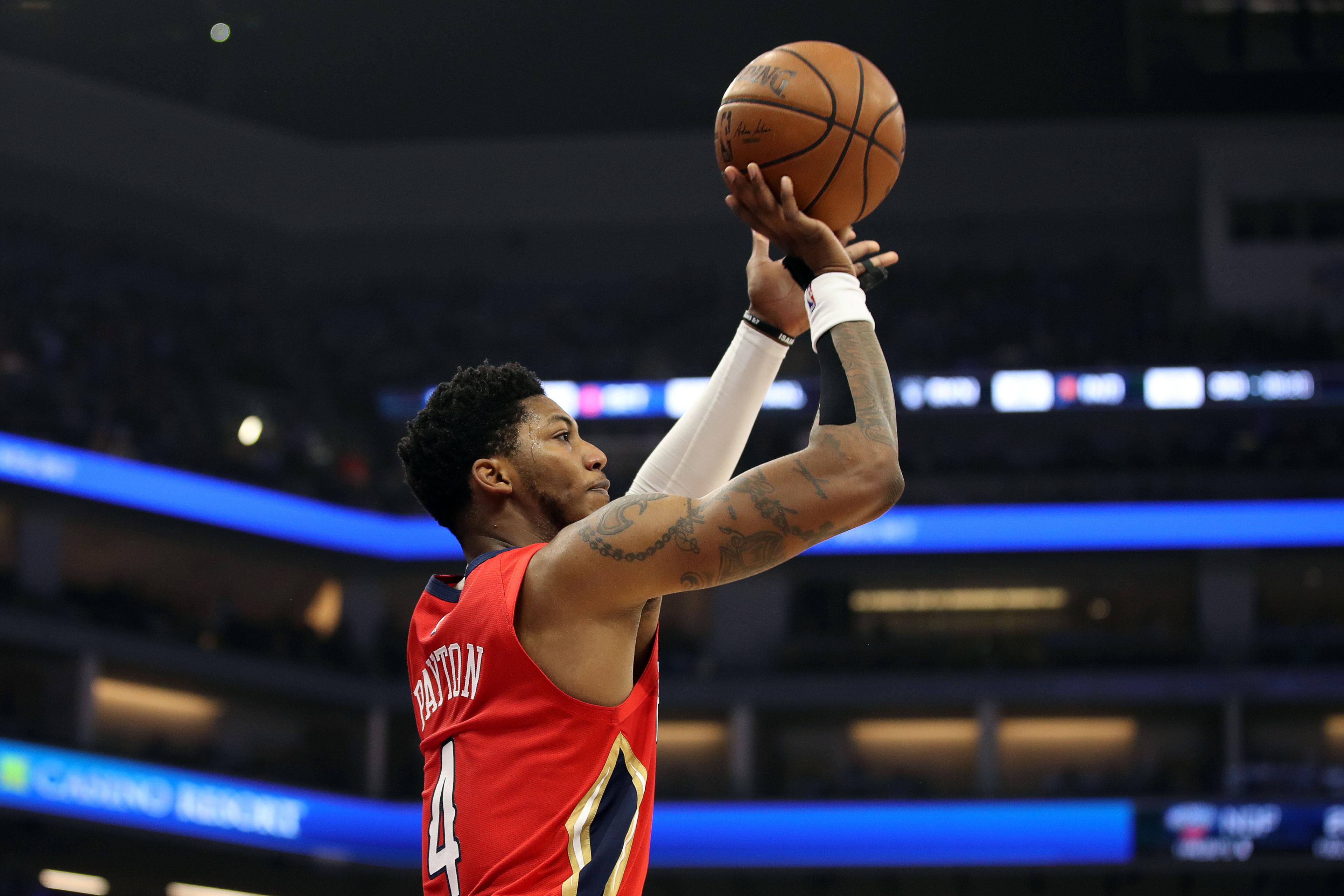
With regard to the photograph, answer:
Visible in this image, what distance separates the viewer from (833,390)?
2.50 meters

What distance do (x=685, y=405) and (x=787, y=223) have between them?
2184 centimetres

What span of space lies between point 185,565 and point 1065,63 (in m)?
17.5

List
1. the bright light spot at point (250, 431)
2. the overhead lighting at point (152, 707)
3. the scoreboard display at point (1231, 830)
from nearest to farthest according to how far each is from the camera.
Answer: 1. the scoreboard display at point (1231, 830)
2. the overhead lighting at point (152, 707)
3. the bright light spot at point (250, 431)

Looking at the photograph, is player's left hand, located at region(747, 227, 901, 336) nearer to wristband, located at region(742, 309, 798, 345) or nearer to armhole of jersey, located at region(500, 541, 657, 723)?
wristband, located at region(742, 309, 798, 345)

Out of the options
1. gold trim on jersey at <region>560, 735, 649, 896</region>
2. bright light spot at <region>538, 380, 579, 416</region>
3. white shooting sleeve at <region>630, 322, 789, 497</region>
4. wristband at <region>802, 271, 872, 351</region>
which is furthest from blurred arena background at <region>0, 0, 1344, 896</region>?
wristband at <region>802, 271, 872, 351</region>

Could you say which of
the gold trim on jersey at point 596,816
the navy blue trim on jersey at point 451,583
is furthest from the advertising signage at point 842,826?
the gold trim on jersey at point 596,816

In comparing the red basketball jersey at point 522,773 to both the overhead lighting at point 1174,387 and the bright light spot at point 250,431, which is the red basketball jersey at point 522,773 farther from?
the bright light spot at point 250,431

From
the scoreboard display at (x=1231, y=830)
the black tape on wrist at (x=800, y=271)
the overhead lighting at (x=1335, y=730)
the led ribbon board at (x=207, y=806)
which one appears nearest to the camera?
the black tape on wrist at (x=800, y=271)

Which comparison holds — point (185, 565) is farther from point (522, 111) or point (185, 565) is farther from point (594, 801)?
point (594, 801)

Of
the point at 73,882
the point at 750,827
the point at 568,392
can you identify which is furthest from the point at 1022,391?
the point at 73,882

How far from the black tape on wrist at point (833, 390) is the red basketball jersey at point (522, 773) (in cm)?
53

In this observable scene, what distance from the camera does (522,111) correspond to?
27.5m

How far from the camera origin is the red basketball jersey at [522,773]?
243cm

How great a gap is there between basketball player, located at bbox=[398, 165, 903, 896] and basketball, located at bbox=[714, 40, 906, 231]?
27 cm
